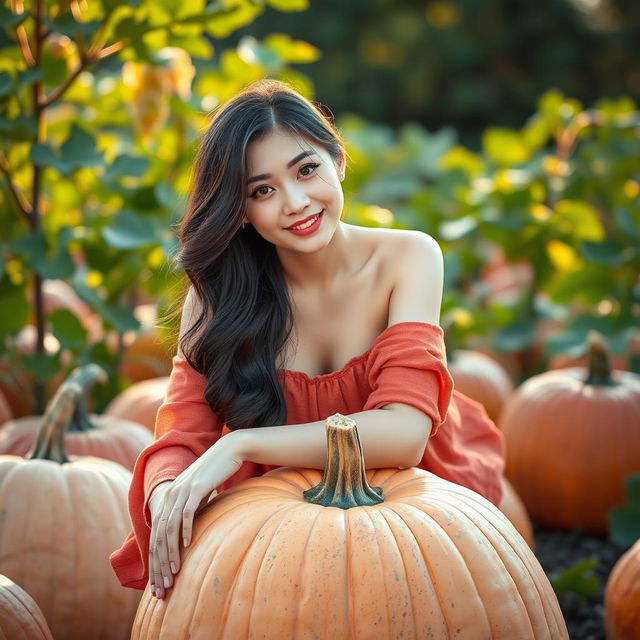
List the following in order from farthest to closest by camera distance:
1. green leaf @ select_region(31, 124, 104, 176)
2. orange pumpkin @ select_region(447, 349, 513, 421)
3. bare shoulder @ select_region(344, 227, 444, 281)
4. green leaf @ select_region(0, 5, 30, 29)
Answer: orange pumpkin @ select_region(447, 349, 513, 421) < green leaf @ select_region(31, 124, 104, 176) < green leaf @ select_region(0, 5, 30, 29) < bare shoulder @ select_region(344, 227, 444, 281)

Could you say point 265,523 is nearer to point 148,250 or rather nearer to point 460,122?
point 148,250

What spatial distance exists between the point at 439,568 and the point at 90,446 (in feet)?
4.79

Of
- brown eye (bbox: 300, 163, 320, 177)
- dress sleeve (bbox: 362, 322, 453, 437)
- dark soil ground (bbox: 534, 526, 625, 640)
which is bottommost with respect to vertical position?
dark soil ground (bbox: 534, 526, 625, 640)

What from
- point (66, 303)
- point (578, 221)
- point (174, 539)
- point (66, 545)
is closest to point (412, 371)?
point (174, 539)

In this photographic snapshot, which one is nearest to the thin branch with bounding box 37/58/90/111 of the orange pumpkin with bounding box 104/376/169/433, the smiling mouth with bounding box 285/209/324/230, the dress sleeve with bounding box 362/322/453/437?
the orange pumpkin with bounding box 104/376/169/433

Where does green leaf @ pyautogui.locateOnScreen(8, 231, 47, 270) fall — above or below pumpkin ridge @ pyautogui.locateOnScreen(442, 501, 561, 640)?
above

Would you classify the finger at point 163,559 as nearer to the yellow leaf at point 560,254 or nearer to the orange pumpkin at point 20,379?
the orange pumpkin at point 20,379

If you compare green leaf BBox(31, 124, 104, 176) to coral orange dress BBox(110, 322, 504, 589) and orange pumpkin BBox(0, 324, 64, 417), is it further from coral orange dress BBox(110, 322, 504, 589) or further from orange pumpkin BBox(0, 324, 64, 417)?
coral orange dress BBox(110, 322, 504, 589)

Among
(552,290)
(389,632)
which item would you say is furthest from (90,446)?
(552,290)

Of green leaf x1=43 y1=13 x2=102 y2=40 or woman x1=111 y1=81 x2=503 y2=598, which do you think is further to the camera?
green leaf x1=43 y1=13 x2=102 y2=40

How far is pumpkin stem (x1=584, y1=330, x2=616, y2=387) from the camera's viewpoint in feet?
11.4

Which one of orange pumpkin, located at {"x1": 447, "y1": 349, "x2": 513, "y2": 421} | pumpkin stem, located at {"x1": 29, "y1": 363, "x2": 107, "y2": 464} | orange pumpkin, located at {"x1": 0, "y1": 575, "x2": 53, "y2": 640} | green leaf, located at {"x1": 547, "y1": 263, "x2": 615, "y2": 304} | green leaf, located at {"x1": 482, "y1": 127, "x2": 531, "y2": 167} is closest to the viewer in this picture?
orange pumpkin, located at {"x1": 0, "y1": 575, "x2": 53, "y2": 640}

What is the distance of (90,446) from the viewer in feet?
9.38

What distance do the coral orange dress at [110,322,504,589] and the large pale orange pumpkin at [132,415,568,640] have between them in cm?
20
